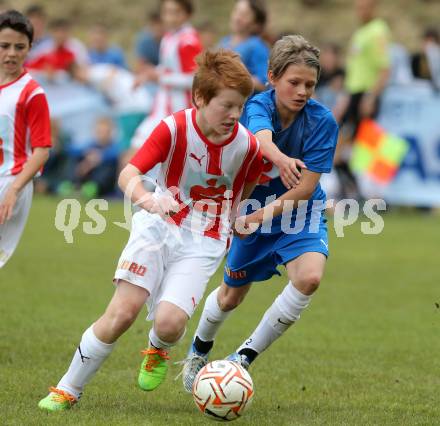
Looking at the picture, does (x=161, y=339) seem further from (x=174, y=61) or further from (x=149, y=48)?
(x=149, y=48)

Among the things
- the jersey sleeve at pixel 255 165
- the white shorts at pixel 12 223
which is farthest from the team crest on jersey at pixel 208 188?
the white shorts at pixel 12 223

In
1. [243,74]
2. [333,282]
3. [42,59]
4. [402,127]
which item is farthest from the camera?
[42,59]

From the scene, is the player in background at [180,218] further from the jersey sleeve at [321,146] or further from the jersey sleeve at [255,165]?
the jersey sleeve at [321,146]

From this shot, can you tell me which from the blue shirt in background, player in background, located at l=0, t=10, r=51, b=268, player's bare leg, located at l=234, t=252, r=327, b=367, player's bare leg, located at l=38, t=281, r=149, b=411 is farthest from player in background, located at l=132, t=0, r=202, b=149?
player's bare leg, located at l=38, t=281, r=149, b=411

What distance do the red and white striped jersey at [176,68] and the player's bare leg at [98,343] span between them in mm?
5359

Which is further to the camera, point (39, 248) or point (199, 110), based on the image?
point (39, 248)

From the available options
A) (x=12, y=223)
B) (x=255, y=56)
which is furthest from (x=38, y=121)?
(x=255, y=56)

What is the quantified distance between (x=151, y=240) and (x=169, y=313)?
1.19ft

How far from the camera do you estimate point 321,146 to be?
5.41 meters

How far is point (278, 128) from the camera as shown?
18.0ft

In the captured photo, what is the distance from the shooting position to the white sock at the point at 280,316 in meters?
5.38

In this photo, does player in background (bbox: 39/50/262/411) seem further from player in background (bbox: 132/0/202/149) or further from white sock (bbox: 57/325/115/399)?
player in background (bbox: 132/0/202/149)

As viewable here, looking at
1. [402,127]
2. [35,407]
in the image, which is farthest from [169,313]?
[402,127]

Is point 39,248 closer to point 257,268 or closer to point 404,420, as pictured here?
point 257,268
